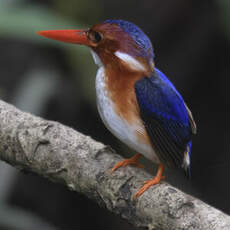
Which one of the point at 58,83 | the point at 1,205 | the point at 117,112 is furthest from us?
the point at 58,83

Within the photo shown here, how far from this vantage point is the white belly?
9.18 feet

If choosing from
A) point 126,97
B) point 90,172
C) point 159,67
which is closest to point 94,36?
point 126,97

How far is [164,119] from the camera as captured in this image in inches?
116

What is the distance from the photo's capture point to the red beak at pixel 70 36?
118 inches

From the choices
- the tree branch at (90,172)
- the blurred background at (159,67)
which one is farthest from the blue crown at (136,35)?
the blurred background at (159,67)

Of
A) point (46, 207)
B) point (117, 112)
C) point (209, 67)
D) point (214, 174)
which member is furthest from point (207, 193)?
point (117, 112)

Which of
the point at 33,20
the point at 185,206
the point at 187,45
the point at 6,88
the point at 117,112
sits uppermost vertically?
the point at 187,45

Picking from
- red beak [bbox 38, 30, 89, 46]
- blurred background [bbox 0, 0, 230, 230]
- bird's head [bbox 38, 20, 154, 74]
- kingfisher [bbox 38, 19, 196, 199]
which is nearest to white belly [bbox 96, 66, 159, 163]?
kingfisher [bbox 38, 19, 196, 199]

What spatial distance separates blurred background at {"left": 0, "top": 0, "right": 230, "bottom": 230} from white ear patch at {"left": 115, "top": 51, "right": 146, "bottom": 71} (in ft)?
6.35

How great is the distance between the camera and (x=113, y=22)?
2.91 meters

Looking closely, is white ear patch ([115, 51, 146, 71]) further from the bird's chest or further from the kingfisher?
the bird's chest

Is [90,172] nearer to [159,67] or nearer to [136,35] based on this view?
[136,35]

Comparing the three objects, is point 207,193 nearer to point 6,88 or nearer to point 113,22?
point 6,88

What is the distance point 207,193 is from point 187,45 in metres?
1.81
